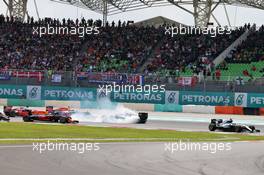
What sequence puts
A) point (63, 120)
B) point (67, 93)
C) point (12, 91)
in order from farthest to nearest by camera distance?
point (12, 91)
point (67, 93)
point (63, 120)

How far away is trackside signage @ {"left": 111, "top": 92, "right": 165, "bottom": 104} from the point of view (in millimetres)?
39188

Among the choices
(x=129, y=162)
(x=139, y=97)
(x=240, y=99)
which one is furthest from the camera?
(x=139, y=97)

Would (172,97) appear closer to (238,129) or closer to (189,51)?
(189,51)

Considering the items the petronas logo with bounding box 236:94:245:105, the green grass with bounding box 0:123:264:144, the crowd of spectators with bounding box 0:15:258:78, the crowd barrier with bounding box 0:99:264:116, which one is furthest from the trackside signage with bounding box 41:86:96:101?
the green grass with bounding box 0:123:264:144

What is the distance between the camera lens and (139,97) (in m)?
39.3

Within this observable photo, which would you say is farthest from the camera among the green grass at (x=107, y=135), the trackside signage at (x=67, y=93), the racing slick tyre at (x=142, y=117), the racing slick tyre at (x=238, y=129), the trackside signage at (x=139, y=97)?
the trackside signage at (x=67, y=93)

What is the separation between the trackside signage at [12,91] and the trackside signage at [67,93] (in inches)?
58.4

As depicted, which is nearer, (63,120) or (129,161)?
(129,161)

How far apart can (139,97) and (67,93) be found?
16.7 ft

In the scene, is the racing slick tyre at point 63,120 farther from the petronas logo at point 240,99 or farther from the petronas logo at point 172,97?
the petronas logo at point 240,99

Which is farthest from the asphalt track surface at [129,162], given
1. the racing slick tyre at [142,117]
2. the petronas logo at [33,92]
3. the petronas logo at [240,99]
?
the petronas logo at [33,92]

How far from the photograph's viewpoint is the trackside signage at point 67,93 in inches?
1565

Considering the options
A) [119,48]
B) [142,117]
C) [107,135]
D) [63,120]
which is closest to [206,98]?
[142,117]

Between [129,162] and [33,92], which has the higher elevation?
[33,92]
